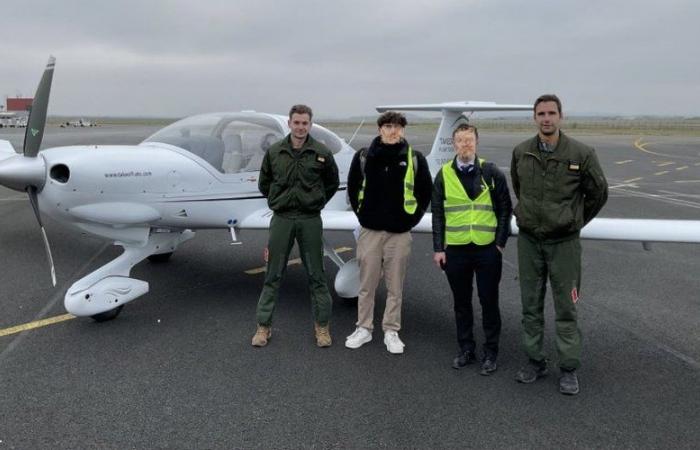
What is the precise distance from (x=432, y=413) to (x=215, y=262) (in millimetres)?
4092

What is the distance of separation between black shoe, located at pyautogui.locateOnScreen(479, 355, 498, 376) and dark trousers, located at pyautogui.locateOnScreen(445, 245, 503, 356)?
35 mm

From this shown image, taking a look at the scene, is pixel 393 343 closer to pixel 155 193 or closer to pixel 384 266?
pixel 384 266

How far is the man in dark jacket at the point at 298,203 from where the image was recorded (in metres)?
4.00

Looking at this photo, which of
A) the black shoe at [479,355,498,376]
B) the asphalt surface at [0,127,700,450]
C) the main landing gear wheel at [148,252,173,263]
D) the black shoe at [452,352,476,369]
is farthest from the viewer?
the main landing gear wheel at [148,252,173,263]

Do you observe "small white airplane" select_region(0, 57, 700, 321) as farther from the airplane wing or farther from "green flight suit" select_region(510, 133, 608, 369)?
"green flight suit" select_region(510, 133, 608, 369)

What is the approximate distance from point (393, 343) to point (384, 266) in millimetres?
596

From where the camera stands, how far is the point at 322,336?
4.16m

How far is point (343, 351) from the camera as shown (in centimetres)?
405

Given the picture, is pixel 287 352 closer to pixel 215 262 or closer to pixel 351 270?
pixel 351 270

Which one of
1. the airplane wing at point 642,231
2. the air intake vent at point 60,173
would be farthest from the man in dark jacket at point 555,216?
the air intake vent at point 60,173

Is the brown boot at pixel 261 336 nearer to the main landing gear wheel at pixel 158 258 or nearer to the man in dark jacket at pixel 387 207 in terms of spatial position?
the man in dark jacket at pixel 387 207

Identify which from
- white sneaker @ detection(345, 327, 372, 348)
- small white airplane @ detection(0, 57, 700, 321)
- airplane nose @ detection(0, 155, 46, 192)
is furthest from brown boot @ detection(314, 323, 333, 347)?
airplane nose @ detection(0, 155, 46, 192)

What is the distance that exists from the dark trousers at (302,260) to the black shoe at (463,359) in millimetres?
1056

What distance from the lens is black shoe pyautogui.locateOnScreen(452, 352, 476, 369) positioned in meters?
3.77
